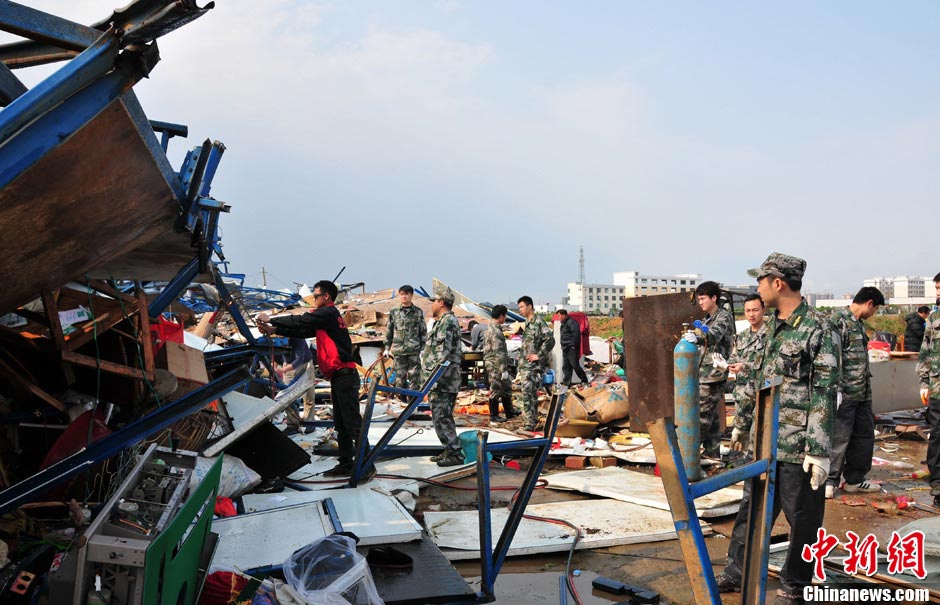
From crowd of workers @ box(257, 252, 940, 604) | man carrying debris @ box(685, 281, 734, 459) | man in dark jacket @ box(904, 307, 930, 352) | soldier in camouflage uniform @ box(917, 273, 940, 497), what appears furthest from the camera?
man in dark jacket @ box(904, 307, 930, 352)

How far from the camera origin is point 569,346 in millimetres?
12727

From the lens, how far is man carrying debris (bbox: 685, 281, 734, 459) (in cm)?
705

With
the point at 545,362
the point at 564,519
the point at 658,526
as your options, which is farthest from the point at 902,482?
the point at 545,362

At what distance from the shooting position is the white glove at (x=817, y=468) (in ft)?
10.8

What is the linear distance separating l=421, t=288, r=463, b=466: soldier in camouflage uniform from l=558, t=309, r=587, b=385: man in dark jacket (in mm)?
4648

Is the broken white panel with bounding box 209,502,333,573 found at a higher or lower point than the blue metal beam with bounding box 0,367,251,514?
lower

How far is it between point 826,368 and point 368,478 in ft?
13.5

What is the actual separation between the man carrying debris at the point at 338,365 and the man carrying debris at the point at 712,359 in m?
3.74

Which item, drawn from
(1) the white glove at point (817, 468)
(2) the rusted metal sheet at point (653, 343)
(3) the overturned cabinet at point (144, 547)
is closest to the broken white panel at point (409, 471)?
(2) the rusted metal sheet at point (653, 343)

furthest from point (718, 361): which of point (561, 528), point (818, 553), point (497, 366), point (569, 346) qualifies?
point (569, 346)

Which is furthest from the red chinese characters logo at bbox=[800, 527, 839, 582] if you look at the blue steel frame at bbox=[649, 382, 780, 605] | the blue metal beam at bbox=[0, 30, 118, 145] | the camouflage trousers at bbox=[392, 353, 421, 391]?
the camouflage trousers at bbox=[392, 353, 421, 391]

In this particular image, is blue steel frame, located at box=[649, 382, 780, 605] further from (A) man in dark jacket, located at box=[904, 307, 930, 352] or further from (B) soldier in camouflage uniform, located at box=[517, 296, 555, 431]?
(A) man in dark jacket, located at box=[904, 307, 930, 352]

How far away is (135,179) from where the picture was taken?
2904 mm

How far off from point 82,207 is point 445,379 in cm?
491
